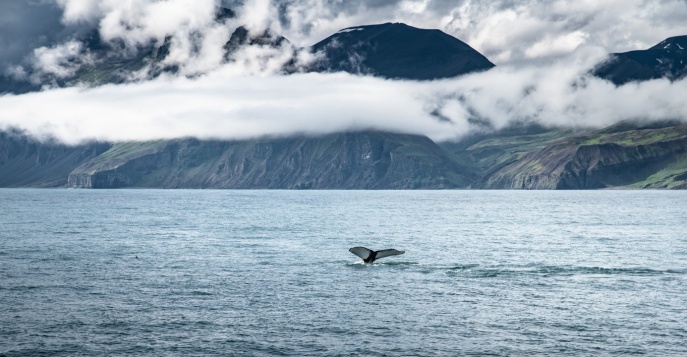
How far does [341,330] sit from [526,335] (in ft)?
37.8

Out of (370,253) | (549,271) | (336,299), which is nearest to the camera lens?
(336,299)

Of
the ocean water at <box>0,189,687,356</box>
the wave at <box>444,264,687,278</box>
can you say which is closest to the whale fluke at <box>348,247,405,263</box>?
the ocean water at <box>0,189,687,356</box>

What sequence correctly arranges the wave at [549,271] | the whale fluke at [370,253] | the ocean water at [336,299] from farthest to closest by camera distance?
the whale fluke at [370,253]
the wave at [549,271]
the ocean water at [336,299]

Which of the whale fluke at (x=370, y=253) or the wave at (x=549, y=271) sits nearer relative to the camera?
the wave at (x=549, y=271)

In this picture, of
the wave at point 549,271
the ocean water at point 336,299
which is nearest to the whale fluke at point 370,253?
the ocean water at point 336,299

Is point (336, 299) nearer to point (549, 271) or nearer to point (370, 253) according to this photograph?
point (370, 253)

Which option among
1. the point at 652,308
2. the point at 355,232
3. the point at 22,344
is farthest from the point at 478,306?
the point at 355,232

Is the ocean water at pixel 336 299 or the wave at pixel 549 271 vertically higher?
the wave at pixel 549 271

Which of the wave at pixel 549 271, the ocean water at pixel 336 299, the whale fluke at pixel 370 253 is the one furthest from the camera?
the whale fluke at pixel 370 253

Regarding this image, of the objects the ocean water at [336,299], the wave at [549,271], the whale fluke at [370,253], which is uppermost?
the whale fluke at [370,253]

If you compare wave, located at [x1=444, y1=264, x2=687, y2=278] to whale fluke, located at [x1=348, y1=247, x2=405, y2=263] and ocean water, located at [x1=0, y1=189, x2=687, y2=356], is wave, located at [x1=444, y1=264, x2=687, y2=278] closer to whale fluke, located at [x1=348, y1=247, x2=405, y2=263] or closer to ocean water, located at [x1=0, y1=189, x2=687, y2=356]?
ocean water, located at [x1=0, y1=189, x2=687, y2=356]

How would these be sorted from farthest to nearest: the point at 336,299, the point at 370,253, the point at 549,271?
the point at 370,253, the point at 549,271, the point at 336,299

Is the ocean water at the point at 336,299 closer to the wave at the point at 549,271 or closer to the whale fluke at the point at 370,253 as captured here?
the wave at the point at 549,271

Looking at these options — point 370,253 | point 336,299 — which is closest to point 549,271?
point 370,253
